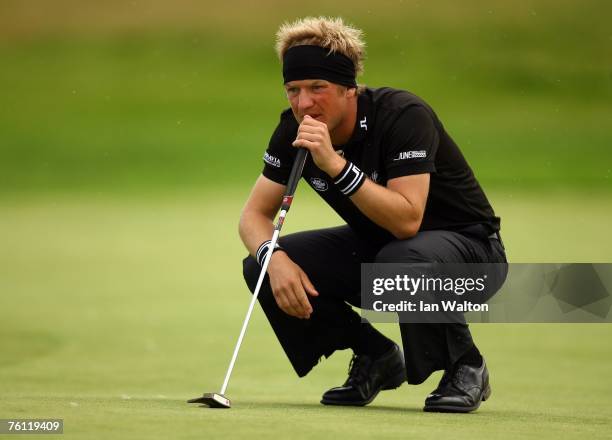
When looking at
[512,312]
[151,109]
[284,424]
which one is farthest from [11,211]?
[284,424]

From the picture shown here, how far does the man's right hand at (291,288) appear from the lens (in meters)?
4.22

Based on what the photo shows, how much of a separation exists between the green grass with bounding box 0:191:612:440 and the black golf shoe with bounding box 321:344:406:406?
4.4 inches

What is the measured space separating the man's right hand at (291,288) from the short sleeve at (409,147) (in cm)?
43

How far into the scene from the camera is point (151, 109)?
64.3 feet

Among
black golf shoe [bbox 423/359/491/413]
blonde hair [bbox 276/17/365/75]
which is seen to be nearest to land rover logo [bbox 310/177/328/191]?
blonde hair [bbox 276/17/365/75]

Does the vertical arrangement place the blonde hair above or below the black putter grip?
above

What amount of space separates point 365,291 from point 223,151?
13709 mm

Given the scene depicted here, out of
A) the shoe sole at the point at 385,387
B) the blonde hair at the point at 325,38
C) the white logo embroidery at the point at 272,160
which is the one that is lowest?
the shoe sole at the point at 385,387

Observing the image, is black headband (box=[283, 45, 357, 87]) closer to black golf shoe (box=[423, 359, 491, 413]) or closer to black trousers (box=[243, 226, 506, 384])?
black trousers (box=[243, 226, 506, 384])

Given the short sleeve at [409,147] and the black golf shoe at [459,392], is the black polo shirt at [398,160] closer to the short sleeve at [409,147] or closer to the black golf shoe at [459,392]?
the short sleeve at [409,147]

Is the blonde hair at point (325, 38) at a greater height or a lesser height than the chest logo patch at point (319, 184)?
greater

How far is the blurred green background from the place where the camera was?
14.8 feet

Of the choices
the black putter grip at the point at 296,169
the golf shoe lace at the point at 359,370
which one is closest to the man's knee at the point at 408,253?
the black putter grip at the point at 296,169

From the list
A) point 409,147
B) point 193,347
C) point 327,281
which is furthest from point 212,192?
point 409,147
